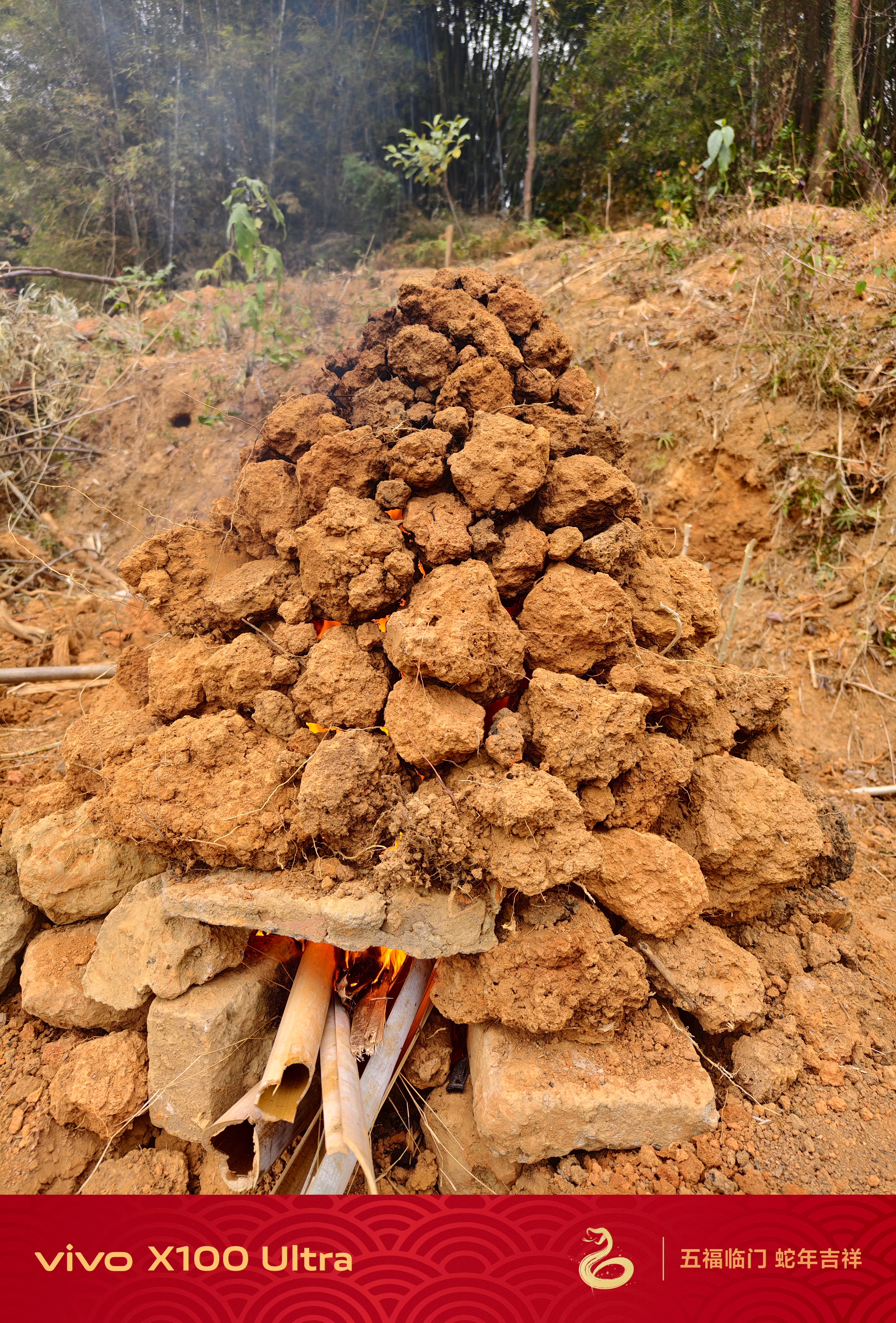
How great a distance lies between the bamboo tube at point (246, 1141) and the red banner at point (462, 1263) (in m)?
0.06

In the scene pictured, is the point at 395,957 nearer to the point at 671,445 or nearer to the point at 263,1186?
the point at 263,1186

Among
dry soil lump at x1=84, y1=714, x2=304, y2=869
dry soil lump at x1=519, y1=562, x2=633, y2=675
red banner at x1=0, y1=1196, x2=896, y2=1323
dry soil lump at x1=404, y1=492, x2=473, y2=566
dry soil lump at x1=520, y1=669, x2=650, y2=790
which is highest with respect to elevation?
dry soil lump at x1=404, y1=492, x2=473, y2=566

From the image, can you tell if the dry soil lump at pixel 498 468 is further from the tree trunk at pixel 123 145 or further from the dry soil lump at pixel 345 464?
the tree trunk at pixel 123 145

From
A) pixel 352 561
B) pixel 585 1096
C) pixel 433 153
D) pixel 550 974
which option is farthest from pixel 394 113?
pixel 585 1096

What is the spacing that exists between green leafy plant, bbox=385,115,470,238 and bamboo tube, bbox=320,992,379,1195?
21.0ft

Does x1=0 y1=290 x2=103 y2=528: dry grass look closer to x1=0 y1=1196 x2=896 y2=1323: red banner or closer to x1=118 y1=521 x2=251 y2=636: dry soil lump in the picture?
x1=118 y1=521 x2=251 y2=636: dry soil lump

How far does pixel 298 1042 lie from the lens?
1.82 m

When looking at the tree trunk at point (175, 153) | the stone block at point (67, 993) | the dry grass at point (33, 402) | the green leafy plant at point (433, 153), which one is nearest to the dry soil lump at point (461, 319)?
the stone block at point (67, 993)

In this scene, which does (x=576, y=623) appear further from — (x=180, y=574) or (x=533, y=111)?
(x=533, y=111)

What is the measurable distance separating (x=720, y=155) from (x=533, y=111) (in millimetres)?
3122

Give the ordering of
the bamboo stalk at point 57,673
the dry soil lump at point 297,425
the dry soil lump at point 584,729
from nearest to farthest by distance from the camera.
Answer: the dry soil lump at point 584,729 < the dry soil lump at point 297,425 < the bamboo stalk at point 57,673

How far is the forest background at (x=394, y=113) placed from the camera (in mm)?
5188

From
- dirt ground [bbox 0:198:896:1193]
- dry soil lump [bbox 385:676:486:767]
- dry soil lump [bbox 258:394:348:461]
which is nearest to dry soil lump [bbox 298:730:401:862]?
dry soil lump [bbox 385:676:486:767]

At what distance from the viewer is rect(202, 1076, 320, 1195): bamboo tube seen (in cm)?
166
